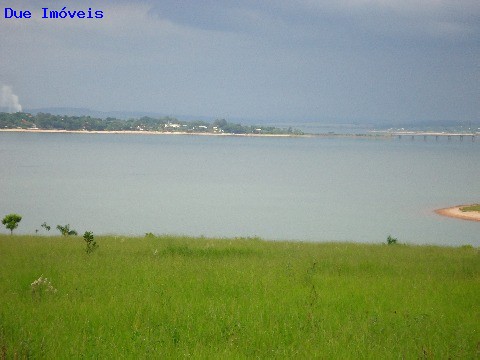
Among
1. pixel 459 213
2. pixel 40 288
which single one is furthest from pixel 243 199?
pixel 40 288

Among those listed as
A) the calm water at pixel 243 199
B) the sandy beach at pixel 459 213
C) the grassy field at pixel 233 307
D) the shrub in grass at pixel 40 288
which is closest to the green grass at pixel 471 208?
the sandy beach at pixel 459 213

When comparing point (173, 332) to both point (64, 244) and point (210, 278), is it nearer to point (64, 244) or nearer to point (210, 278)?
point (210, 278)

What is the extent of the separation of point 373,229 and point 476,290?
23.9 metres

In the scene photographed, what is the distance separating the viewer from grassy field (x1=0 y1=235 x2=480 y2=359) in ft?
18.9

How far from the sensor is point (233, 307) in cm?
709

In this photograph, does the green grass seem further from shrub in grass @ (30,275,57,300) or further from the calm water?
shrub in grass @ (30,275,57,300)

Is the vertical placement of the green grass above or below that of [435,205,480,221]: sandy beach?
above

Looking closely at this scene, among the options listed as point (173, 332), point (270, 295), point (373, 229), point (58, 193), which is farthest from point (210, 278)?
point (58, 193)

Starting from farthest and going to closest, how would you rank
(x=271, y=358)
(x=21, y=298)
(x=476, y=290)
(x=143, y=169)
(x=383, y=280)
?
(x=143, y=169)
(x=383, y=280)
(x=476, y=290)
(x=21, y=298)
(x=271, y=358)

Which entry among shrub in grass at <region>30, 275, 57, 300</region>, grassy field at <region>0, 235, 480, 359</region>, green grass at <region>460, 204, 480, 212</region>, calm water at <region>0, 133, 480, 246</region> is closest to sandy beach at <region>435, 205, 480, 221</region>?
green grass at <region>460, 204, 480, 212</region>

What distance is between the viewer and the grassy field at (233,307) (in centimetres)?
575

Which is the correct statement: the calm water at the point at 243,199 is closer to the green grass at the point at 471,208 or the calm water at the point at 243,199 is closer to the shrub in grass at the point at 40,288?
the green grass at the point at 471,208

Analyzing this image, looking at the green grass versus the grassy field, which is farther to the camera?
the green grass

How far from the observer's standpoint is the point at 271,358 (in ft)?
18.0
